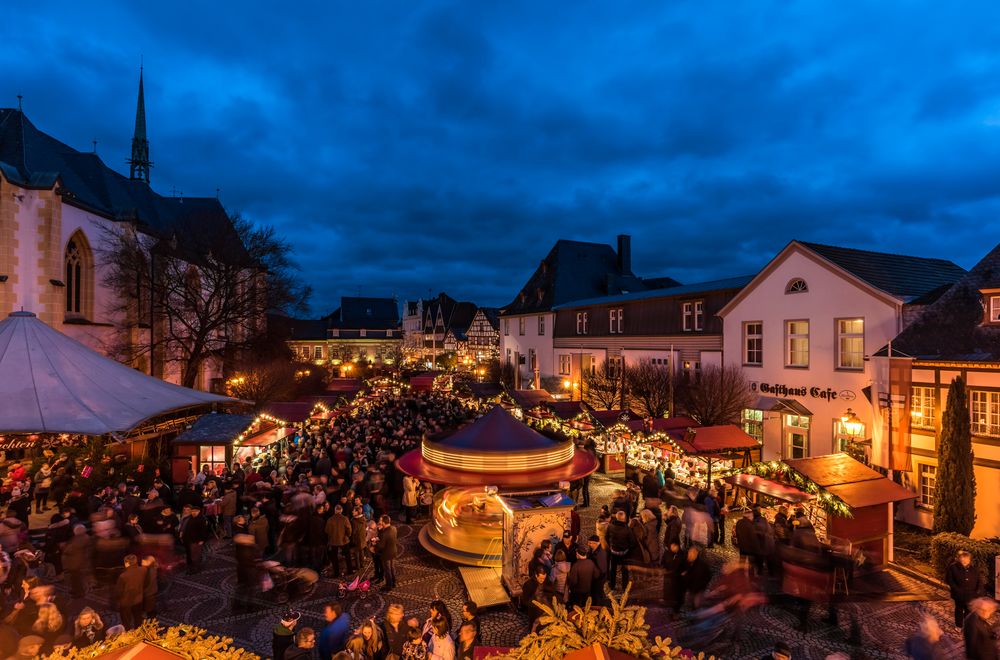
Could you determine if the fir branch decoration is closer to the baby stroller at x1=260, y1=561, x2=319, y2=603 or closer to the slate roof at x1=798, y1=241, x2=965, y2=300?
the baby stroller at x1=260, y1=561, x2=319, y2=603

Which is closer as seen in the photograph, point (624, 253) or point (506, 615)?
point (506, 615)

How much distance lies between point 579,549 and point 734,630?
2523mm

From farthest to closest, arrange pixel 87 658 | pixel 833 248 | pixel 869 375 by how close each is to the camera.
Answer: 1. pixel 833 248
2. pixel 869 375
3. pixel 87 658

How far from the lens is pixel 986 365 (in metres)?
13.5

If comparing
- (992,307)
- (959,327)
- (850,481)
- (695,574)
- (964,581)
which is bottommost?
(964,581)

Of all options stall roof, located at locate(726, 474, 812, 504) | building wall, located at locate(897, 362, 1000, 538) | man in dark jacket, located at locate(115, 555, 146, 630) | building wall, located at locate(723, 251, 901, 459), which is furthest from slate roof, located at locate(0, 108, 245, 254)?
building wall, located at locate(897, 362, 1000, 538)

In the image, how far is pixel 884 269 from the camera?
18.7 m

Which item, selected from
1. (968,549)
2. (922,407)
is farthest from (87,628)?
(922,407)

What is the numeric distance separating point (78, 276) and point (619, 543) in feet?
100

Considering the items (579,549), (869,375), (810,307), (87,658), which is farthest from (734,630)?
(810,307)

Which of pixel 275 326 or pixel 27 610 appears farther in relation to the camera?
pixel 275 326

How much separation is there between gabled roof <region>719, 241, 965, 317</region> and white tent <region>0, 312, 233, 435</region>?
1999cm

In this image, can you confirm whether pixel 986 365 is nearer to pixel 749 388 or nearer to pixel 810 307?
pixel 810 307

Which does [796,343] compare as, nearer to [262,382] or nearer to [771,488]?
[771,488]
